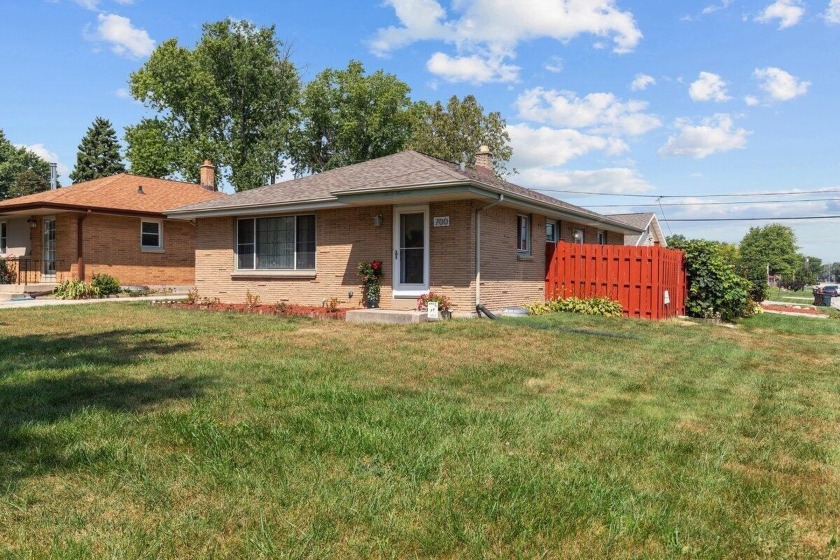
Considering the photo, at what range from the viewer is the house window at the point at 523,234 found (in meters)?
14.6

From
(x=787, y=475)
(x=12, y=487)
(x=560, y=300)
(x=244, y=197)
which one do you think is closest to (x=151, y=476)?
(x=12, y=487)

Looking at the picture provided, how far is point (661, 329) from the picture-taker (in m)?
11.5

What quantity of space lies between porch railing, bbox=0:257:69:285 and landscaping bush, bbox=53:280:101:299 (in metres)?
2.17

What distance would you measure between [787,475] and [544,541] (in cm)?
196

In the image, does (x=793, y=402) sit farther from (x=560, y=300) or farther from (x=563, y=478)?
(x=560, y=300)

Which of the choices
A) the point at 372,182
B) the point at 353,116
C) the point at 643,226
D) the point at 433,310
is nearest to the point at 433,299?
the point at 433,310

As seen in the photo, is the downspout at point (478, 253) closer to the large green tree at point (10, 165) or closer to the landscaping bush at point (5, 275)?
the landscaping bush at point (5, 275)

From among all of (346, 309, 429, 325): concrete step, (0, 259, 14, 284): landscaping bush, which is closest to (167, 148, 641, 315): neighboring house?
(346, 309, 429, 325): concrete step

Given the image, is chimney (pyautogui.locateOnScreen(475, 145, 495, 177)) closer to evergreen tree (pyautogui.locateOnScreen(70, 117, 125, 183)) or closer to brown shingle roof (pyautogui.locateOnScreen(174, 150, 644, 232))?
brown shingle roof (pyautogui.locateOnScreen(174, 150, 644, 232))

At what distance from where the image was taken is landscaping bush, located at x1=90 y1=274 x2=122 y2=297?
64.1 feet

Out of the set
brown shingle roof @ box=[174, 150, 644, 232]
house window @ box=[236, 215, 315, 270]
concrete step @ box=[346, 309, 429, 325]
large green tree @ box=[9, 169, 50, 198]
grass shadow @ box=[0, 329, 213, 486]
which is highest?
large green tree @ box=[9, 169, 50, 198]

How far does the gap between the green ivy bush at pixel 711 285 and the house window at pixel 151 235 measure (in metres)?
19.4

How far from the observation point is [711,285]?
1454cm

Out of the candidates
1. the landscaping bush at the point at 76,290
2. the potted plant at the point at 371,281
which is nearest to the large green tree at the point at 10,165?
the landscaping bush at the point at 76,290
